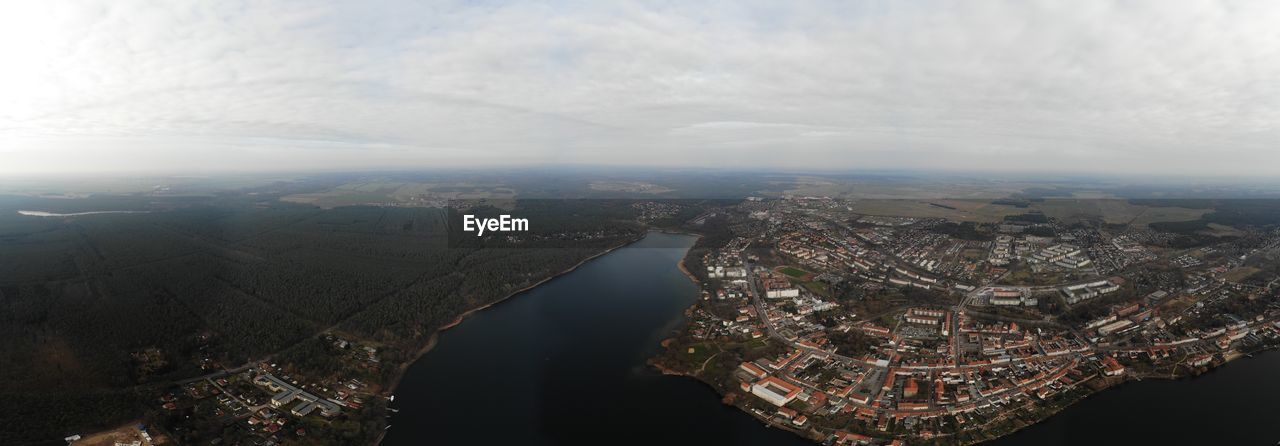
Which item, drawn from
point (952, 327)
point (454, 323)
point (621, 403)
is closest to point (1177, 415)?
point (952, 327)

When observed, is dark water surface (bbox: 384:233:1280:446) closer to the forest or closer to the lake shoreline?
the lake shoreline

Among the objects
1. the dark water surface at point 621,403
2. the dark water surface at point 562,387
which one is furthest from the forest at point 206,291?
the dark water surface at point 621,403

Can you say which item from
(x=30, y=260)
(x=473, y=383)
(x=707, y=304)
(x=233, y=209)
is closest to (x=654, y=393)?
(x=473, y=383)

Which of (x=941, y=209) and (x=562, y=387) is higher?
(x=941, y=209)

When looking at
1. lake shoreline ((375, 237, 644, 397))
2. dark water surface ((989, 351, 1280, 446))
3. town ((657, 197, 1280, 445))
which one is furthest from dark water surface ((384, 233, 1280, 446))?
town ((657, 197, 1280, 445))

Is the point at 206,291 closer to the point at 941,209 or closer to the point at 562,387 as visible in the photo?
the point at 562,387

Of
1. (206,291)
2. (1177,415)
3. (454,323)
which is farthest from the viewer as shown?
(206,291)
